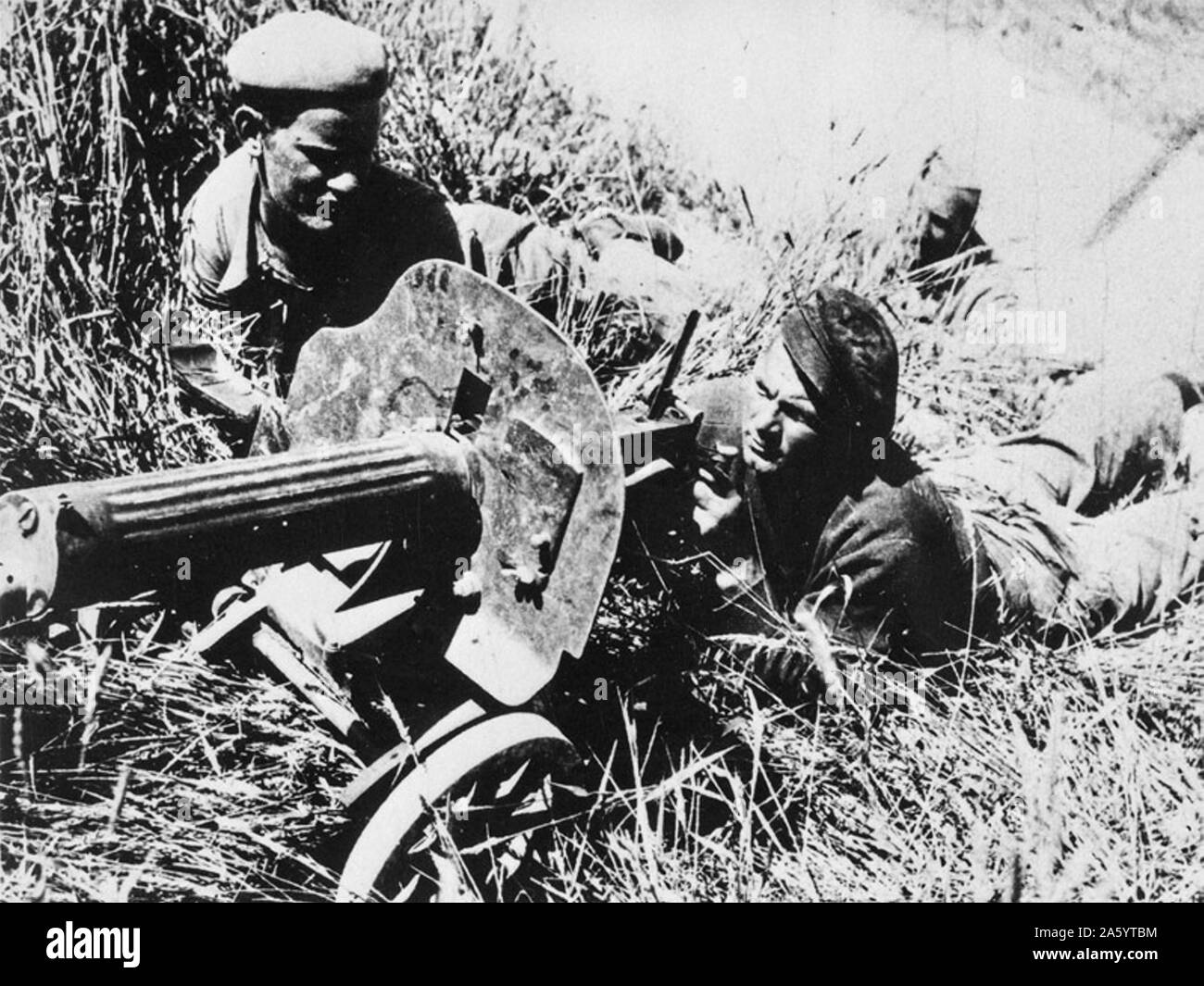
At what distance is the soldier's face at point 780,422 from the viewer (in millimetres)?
2635

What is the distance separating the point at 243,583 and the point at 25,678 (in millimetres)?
518

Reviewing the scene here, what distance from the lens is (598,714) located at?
2.69m

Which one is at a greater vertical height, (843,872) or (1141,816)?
(1141,816)

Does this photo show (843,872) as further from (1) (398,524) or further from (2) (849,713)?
(1) (398,524)

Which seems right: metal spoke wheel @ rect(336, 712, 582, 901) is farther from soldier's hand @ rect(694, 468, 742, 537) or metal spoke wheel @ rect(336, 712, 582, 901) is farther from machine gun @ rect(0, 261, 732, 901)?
soldier's hand @ rect(694, 468, 742, 537)

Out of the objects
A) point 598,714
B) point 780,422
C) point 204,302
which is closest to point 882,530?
point 780,422

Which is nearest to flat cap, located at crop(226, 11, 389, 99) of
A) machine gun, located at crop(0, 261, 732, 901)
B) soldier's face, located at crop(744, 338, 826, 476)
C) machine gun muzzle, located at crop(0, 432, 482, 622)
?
machine gun, located at crop(0, 261, 732, 901)

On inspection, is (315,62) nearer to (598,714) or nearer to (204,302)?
(204,302)

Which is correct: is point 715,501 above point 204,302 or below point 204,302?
above

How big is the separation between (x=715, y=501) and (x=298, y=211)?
3.88 ft

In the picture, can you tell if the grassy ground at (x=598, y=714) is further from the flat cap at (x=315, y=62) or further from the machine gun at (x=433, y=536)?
the flat cap at (x=315, y=62)

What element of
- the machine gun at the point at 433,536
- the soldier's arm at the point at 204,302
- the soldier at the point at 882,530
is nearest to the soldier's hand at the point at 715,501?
the soldier at the point at 882,530

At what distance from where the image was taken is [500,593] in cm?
222

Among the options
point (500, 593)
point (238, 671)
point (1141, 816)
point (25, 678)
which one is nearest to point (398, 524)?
point (500, 593)
